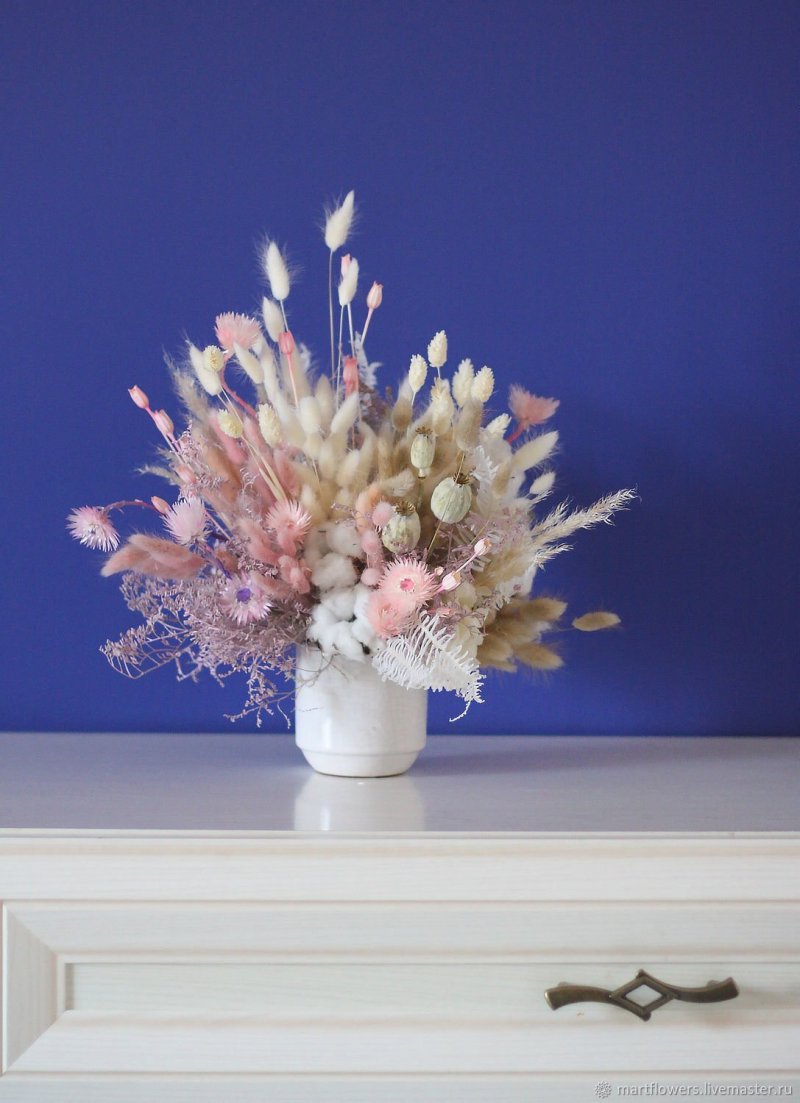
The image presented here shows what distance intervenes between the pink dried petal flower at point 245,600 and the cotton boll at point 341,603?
0.19ft

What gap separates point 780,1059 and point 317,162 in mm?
1129

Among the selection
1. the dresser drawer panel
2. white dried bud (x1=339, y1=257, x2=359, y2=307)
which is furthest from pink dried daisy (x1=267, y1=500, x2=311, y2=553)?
the dresser drawer panel

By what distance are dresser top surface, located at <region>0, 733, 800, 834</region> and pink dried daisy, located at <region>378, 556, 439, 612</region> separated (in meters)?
0.19

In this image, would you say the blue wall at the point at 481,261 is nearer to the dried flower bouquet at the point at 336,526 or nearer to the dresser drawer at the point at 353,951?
the dried flower bouquet at the point at 336,526

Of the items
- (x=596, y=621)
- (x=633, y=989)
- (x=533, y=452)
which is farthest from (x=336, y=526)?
(x=633, y=989)

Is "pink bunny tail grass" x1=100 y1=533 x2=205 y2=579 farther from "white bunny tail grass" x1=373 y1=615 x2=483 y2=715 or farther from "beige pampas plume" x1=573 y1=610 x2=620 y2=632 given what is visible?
"beige pampas plume" x1=573 y1=610 x2=620 y2=632

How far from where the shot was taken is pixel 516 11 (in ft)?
4.40

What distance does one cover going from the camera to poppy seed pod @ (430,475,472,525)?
0.92 metres

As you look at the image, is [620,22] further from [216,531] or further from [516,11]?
[216,531]

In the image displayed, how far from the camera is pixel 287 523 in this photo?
0.94 metres

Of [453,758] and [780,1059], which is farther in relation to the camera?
[453,758]

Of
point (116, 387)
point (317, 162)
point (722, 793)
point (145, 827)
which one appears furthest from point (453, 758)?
point (317, 162)

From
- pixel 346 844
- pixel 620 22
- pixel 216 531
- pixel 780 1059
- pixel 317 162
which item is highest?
pixel 620 22

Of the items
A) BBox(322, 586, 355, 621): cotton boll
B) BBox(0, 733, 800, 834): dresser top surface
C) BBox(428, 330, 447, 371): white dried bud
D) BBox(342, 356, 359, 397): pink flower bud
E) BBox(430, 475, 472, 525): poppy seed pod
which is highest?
BBox(342, 356, 359, 397): pink flower bud
